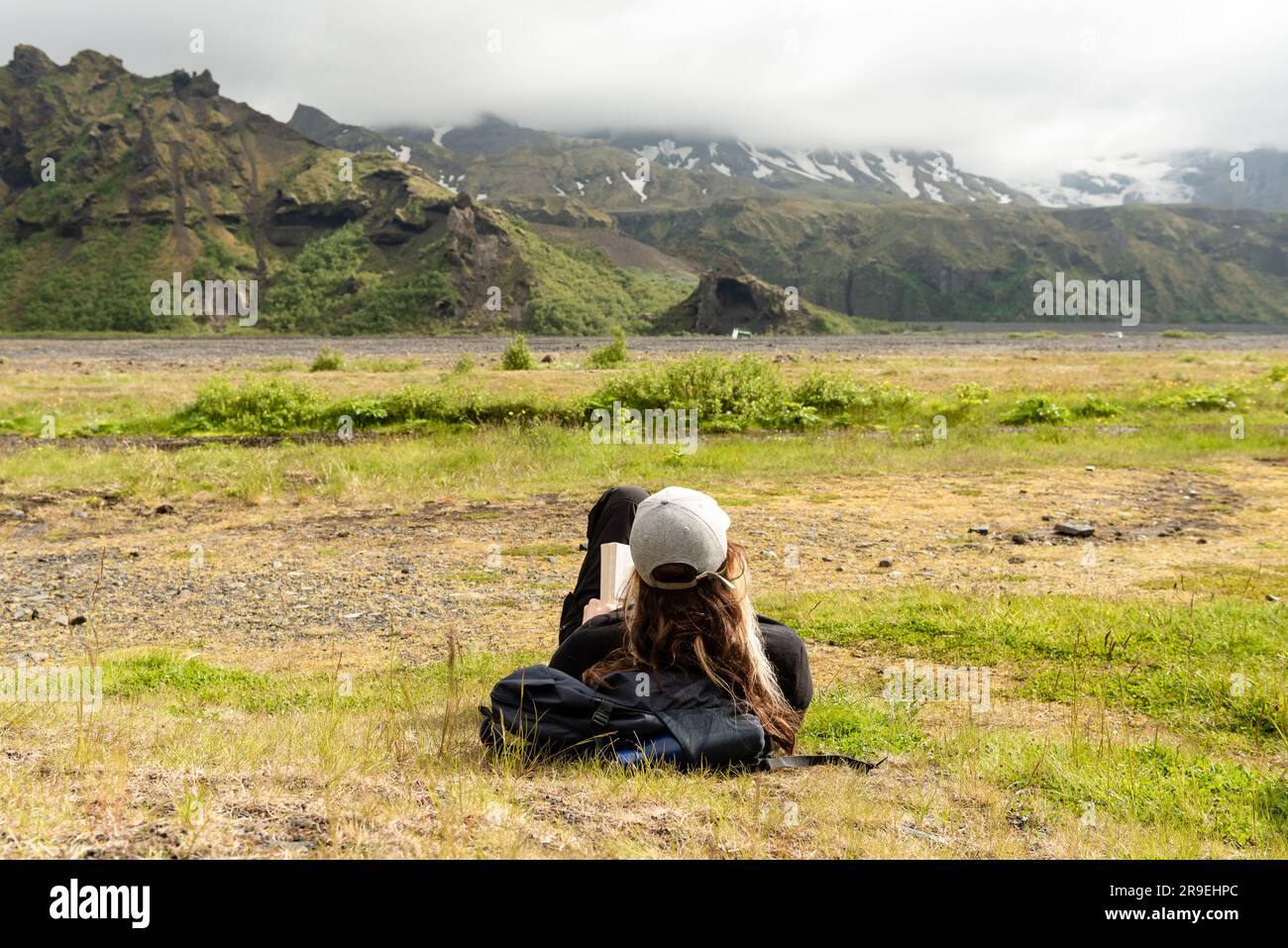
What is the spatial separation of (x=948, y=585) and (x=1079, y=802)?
5527mm

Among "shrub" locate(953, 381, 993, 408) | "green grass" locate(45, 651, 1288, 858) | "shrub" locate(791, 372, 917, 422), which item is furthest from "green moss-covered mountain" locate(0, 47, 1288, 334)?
"green grass" locate(45, 651, 1288, 858)

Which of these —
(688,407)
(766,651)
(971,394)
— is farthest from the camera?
(971,394)

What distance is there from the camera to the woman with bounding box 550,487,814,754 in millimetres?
4074

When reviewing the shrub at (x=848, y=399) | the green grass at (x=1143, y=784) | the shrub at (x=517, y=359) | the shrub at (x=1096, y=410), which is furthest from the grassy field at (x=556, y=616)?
the shrub at (x=517, y=359)

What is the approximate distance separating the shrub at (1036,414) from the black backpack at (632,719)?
22.4 m

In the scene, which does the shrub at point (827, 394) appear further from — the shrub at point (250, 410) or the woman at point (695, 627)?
the woman at point (695, 627)

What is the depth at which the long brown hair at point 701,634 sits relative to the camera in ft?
14.0

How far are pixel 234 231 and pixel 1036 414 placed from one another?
157170 mm

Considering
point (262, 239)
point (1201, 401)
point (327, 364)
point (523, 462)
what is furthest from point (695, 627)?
point (262, 239)

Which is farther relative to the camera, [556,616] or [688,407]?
[688,407]

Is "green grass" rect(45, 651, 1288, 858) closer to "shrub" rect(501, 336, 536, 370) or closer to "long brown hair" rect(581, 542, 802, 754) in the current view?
"long brown hair" rect(581, 542, 802, 754)

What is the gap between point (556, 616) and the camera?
362 inches

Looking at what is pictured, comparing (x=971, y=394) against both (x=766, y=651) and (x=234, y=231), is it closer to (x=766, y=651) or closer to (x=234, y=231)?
(x=766, y=651)

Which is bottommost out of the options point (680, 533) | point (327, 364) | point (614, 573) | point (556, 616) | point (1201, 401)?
point (556, 616)
